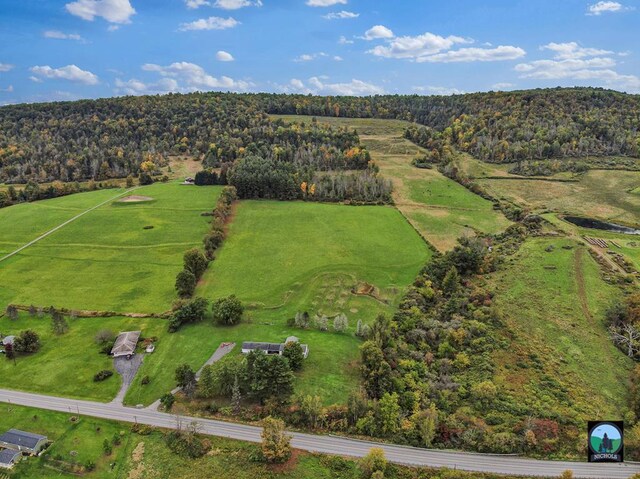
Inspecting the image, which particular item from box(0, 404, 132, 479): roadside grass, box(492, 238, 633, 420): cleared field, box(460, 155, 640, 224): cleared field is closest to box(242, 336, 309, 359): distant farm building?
box(0, 404, 132, 479): roadside grass

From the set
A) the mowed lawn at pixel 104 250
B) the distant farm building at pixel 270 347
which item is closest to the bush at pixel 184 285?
the mowed lawn at pixel 104 250

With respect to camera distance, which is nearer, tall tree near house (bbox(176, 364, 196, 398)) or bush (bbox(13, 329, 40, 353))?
tall tree near house (bbox(176, 364, 196, 398))

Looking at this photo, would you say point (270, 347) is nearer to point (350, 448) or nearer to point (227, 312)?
point (227, 312)

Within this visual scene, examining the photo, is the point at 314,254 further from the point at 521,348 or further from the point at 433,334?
the point at 521,348

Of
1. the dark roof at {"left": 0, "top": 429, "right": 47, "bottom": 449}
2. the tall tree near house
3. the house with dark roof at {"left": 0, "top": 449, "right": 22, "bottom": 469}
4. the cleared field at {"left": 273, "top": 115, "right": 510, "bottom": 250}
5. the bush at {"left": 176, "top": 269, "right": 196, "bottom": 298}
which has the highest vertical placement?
Result: the cleared field at {"left": 273, "top": 115, "right": 510, "bottom": 250}

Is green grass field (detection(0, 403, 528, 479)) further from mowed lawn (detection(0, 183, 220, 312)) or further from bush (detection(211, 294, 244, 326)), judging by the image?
mowed lawn (detection(0, 183, 220, 312))

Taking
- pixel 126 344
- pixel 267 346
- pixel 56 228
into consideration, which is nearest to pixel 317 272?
pixel 267 346

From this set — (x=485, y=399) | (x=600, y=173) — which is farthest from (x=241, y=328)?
(x=600, y=173)

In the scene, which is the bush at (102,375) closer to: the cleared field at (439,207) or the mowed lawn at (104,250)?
the mowed lawn at (104,250)
